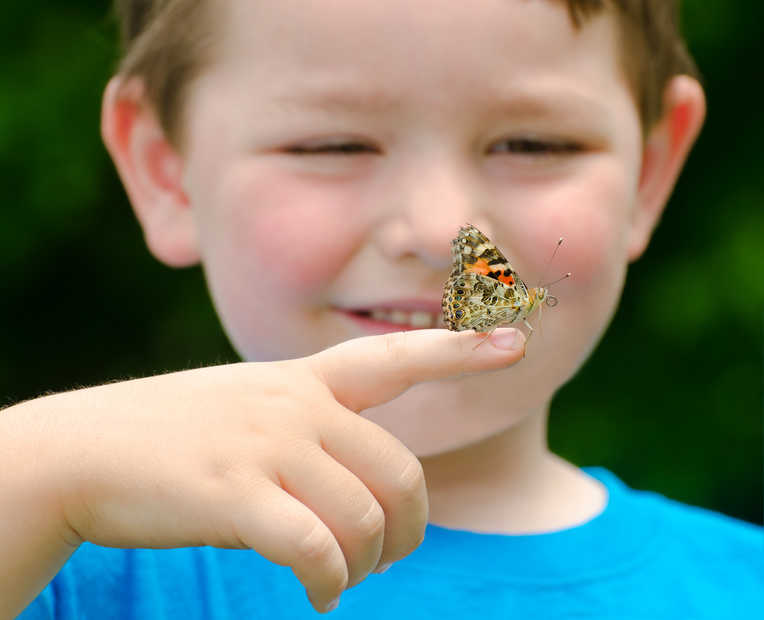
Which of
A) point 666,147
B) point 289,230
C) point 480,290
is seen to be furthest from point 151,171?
point 666,147

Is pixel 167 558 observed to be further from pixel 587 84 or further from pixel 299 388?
pixel 587 84

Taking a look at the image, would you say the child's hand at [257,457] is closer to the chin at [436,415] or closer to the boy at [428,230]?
the boy at [428,230]

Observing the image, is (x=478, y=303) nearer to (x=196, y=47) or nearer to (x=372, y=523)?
(x=372, y=523)

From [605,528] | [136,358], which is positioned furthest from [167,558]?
[136,358]

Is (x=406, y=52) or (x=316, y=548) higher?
(x=406, y=52)

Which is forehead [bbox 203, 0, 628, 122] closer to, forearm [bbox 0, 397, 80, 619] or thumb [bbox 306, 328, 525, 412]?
thumb [bbox 306, 328, 525, 412]

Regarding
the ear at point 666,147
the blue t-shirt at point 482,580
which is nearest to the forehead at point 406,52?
the ear at point 666,147

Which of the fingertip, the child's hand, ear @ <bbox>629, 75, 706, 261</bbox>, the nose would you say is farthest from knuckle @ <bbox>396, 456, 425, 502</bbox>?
ear @ <bbox>629, 75, 706, 261</bbox>
